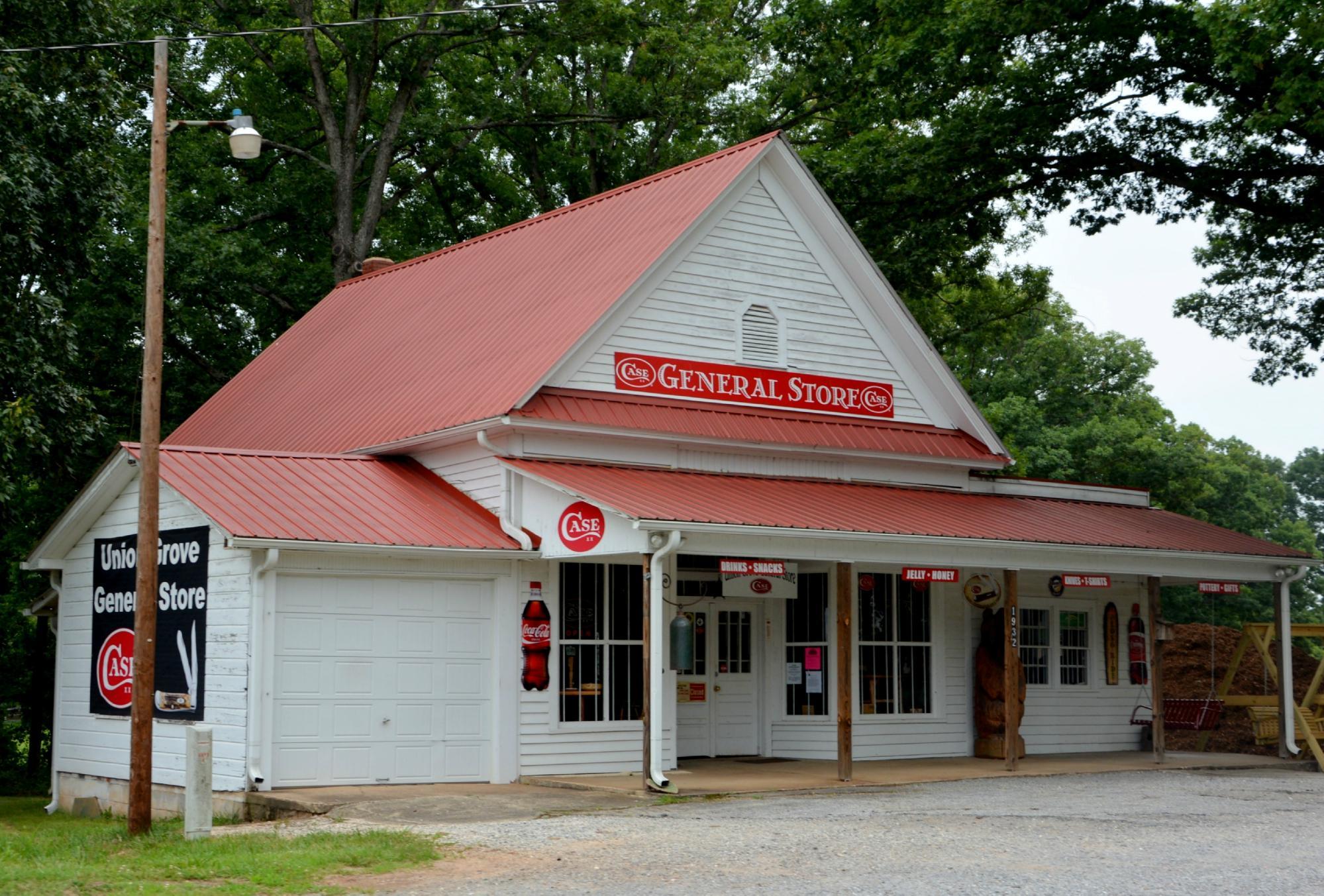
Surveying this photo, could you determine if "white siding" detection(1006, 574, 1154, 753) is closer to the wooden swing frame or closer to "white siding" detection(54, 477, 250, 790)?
the wooden swing frame

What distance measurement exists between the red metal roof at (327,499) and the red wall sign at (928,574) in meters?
4.34

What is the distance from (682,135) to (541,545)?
2036cm

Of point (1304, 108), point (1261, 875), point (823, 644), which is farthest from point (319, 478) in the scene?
point (1304, 108)

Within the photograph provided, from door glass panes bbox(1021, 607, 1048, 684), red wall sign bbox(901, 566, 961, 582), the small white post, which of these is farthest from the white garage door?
door glass panes bbox(1021, 607, 1048, 684)

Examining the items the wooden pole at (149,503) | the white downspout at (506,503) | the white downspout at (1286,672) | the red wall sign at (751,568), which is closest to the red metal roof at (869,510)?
the white downspout at (506,503)

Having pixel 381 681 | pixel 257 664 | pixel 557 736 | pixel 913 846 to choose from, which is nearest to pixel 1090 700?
pixel 557 736

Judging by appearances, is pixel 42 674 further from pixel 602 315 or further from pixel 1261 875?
pixel 1261 875

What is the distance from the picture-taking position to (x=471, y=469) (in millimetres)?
18219

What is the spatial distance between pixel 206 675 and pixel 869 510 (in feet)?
24.8

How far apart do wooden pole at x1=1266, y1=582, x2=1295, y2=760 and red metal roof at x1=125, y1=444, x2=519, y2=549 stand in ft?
34.8

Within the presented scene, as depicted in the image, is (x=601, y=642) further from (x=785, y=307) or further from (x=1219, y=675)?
(x=1219, y=675)

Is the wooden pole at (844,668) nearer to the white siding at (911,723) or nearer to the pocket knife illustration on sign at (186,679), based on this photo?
the white siding at (911,723)

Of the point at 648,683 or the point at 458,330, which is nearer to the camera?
the point at 648,683

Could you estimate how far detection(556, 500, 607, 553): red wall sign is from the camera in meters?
15.8
